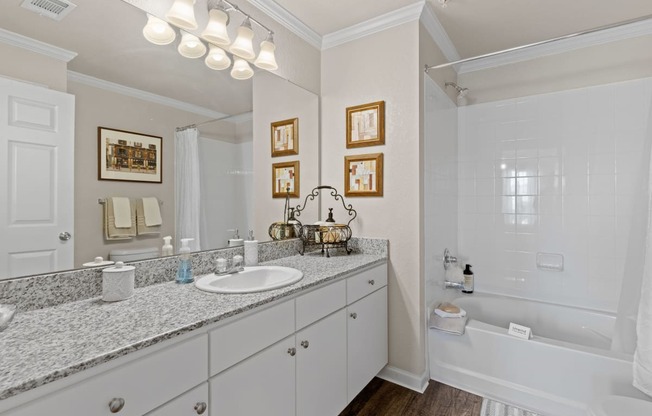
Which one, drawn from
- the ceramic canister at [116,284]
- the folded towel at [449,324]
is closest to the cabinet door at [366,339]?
the folded towel at [449,324]

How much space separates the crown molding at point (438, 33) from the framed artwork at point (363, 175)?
2.98 feet

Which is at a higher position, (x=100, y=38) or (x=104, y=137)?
(x=100, y=38)

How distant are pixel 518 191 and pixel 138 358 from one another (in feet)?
9.12

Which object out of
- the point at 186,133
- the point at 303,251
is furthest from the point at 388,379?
the point at 186,133

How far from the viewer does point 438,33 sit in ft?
7.37

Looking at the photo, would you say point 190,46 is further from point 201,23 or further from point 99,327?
point 99,327

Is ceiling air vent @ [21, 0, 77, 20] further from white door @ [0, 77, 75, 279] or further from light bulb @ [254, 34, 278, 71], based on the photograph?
light bulb @ [254, 34, 278, 71]

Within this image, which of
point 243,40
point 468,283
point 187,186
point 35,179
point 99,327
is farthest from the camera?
point 468,283

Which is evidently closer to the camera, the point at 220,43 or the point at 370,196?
the point at 220,43

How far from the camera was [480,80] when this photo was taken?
9.12ft

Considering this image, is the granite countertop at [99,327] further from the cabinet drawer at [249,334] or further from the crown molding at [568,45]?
the crown molding at [568,45]

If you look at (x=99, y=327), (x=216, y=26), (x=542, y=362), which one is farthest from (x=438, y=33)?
(x=99, y=327)

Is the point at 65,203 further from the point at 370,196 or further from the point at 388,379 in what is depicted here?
the point at 388,379

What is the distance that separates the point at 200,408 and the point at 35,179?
918 mm
